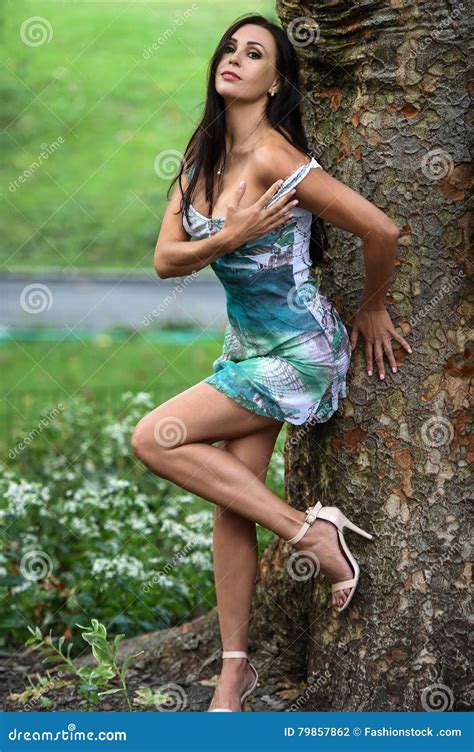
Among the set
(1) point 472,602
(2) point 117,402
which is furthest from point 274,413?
(2) point 117,402

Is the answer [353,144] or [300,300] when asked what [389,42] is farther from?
[300,300]

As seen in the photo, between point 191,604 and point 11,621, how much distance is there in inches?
26.5

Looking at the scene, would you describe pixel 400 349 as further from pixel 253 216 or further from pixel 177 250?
pixel 177 250

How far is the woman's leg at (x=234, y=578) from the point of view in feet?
10.6

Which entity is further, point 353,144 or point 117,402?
point 117,402

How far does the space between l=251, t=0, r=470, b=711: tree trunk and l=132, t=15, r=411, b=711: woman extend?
0.07 m

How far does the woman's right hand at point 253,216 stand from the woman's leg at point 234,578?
0.60 meters

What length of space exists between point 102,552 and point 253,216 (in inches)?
75.0

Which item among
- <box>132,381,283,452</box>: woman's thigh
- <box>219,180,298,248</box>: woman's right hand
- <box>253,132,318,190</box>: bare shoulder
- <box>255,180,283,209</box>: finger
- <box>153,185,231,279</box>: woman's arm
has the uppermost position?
<box>253,132,318,190</box>: bare shoulder

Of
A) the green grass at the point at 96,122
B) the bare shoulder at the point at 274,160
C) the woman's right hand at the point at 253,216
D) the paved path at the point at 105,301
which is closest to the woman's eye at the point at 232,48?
the bare shoulder at the point at 274,160

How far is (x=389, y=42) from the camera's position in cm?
301

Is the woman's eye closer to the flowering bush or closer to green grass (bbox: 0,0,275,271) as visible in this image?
the flowering bush

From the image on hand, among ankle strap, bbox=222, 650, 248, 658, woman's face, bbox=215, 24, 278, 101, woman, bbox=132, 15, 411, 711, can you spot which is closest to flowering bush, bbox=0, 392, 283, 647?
ankle strap, bbox=222, 650, 248, 658

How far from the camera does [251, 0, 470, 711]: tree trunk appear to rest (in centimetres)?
302
